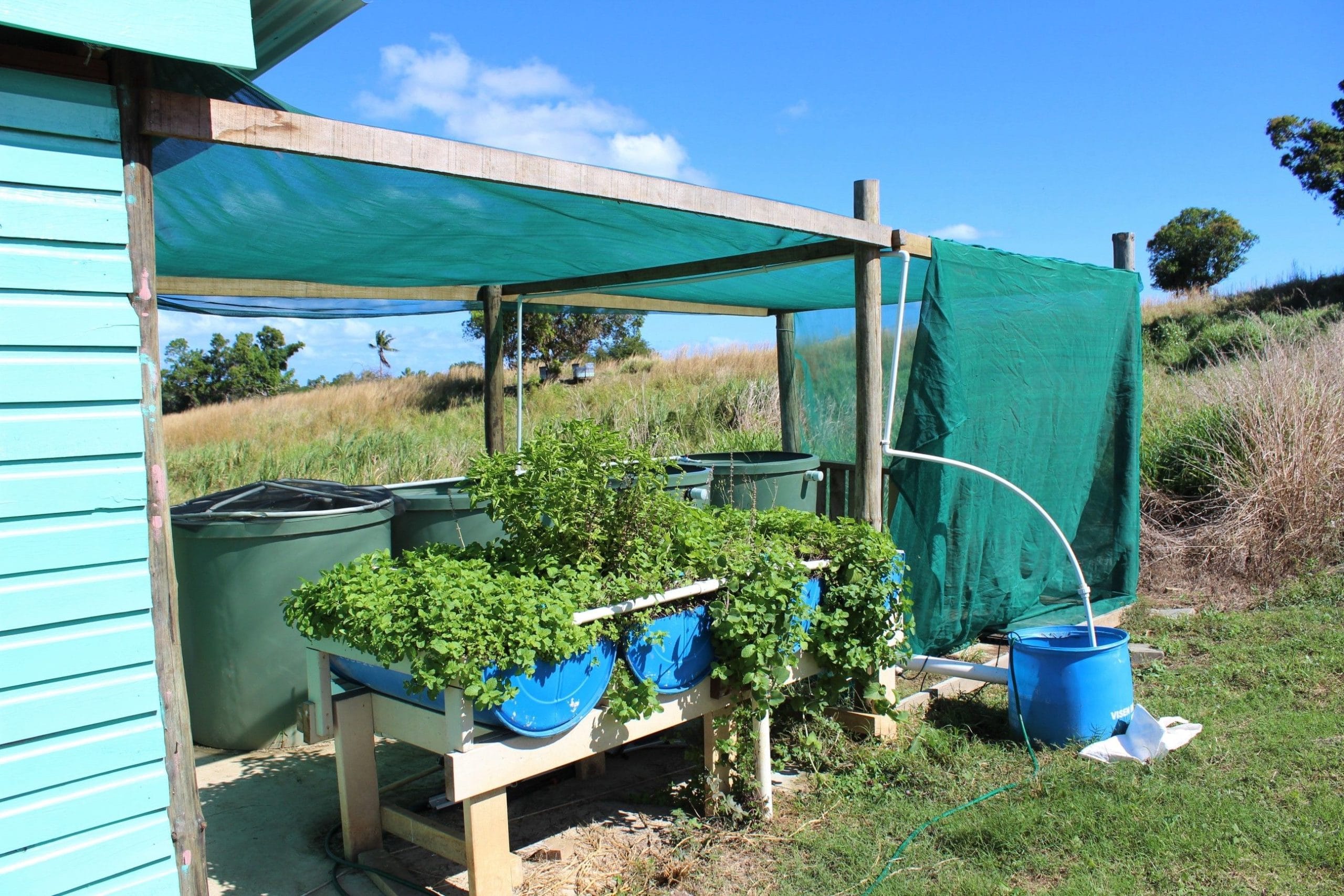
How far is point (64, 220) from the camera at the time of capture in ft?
7.19

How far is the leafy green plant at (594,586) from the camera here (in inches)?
97.4

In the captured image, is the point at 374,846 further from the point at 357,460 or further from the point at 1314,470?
the point at 357,460

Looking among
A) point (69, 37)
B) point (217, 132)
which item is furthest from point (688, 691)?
point (69, 37)

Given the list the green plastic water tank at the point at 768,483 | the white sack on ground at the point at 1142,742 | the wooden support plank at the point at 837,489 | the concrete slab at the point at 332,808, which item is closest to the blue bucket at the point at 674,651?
the concrete slab at the point at 332,808

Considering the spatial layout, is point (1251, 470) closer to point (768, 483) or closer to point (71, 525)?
point (768, 483)

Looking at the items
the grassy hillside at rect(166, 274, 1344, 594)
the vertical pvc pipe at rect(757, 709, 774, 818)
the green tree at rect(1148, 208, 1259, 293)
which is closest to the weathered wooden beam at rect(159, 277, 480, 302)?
A: the grassy hillside at rect(166, 274, 1344, 594)

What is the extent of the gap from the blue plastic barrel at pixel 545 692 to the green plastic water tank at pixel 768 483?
95.7 inches

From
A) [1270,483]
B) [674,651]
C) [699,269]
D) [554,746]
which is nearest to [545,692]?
[554,746]

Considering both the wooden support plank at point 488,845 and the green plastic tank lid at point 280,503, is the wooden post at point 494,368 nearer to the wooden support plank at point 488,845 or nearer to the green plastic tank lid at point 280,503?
the green plastic tank lid at point 280,503

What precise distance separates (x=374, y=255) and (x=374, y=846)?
252 centimetres

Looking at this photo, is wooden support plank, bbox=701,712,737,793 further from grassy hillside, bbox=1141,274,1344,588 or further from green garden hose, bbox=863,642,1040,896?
grassy hillside, bbox=1141,274,1344,588

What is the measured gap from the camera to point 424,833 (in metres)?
2.85

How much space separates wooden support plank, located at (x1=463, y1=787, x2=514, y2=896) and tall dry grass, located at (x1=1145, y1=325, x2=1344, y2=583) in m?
5.74

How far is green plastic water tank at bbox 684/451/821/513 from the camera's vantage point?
5.35 m
